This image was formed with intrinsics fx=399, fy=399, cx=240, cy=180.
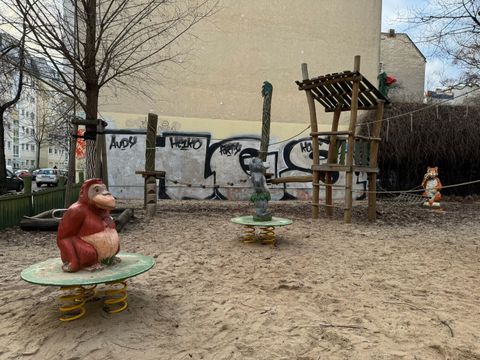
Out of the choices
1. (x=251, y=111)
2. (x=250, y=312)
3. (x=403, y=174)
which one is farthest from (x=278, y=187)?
(x=250, y=312)

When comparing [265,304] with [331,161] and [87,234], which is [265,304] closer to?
[87,234]

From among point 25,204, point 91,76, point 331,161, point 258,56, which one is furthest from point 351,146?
point 258,56

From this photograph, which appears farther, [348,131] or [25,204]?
[348,131]

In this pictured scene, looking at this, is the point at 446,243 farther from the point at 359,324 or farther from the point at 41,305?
the point at 41,305

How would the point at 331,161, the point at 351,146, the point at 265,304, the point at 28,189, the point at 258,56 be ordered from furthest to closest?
1. the point at 258,56
2. the point at 331,161
3. the point at 351,146
4. the point at 28,189
5. the point at 265,304

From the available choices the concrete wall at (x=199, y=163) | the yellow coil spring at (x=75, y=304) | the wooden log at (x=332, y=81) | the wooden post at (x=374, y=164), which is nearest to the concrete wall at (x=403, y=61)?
the concrete wall at (x=199, y=163)

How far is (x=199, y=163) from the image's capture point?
49.5 feet

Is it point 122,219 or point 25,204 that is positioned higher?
point 25,204

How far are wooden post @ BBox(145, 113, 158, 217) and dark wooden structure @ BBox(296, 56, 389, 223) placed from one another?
376 cm

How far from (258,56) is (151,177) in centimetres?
910

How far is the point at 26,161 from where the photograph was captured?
62.8 metres

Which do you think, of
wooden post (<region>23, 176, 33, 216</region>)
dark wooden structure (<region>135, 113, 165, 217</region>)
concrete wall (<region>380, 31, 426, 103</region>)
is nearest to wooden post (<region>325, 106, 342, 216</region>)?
dark wooden structure (<region>135, 113, 165, 217</region>)

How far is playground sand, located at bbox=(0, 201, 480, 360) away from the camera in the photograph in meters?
2.82

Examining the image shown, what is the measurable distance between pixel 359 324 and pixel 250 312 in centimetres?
90
